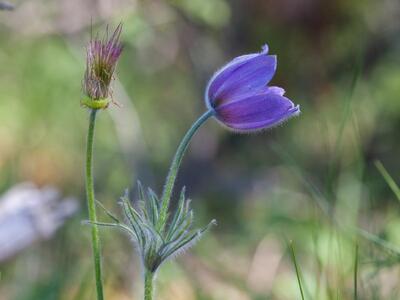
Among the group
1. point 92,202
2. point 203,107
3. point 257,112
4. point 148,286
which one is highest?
point 203,107

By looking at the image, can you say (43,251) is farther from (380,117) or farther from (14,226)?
(380,117)

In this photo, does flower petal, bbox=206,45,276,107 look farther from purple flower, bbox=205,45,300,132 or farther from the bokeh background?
the bokeh background

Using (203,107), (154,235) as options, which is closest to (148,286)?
(154,235)

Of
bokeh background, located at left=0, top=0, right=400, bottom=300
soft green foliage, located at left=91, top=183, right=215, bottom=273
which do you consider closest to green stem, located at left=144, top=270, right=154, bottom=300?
soft green foliage, located at left=91, top=183, right=215, bottom=273

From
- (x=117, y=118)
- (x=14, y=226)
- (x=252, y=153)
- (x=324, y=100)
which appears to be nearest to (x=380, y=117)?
(x=324, y=100)

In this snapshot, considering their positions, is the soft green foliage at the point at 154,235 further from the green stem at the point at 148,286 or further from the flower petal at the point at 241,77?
the flower petal at the point at 241,77

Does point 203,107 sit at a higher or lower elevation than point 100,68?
higher

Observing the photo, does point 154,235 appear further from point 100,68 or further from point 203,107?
point 203,107

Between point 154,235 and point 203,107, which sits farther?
point 203,107
